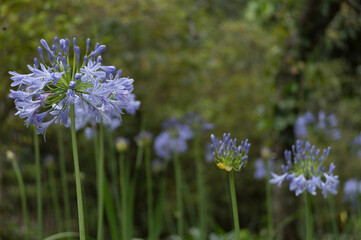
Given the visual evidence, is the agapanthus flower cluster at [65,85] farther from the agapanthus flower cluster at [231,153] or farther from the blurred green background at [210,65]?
the blurred green background at [210,65]

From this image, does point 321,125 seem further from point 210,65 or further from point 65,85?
point 210,65

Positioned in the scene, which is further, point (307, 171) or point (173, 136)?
point (173, 136)

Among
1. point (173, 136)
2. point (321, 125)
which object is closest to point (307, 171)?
point (321, 125)

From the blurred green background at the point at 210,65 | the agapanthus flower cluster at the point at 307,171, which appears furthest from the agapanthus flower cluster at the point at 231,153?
the blurred green background at the point at 210,65

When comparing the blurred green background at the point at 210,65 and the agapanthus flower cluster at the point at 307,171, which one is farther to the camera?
the blurred green background at the point at 210,65

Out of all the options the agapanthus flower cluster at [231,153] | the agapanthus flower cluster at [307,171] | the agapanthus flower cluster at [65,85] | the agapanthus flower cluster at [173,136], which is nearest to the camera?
the agapanthus flower cluster at [65,85]

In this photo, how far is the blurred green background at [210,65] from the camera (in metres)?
3.33

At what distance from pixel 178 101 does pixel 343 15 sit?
4069 mm

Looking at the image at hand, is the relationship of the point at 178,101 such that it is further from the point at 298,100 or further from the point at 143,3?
the point at 298,100

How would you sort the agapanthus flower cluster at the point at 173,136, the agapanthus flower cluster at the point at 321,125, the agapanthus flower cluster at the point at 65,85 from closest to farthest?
the agapanthus flower cluster at the point at 65,85 < the agapanthus flower cluster at the point at 321,125 < the agapanthus flower cluster at the point at 173,136

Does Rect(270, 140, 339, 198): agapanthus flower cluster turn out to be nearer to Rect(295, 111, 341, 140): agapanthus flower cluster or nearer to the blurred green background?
the blurred green background

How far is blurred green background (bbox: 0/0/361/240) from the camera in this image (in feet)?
10.9

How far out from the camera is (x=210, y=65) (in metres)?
6.84

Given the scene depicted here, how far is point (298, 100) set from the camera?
14.0 feet
